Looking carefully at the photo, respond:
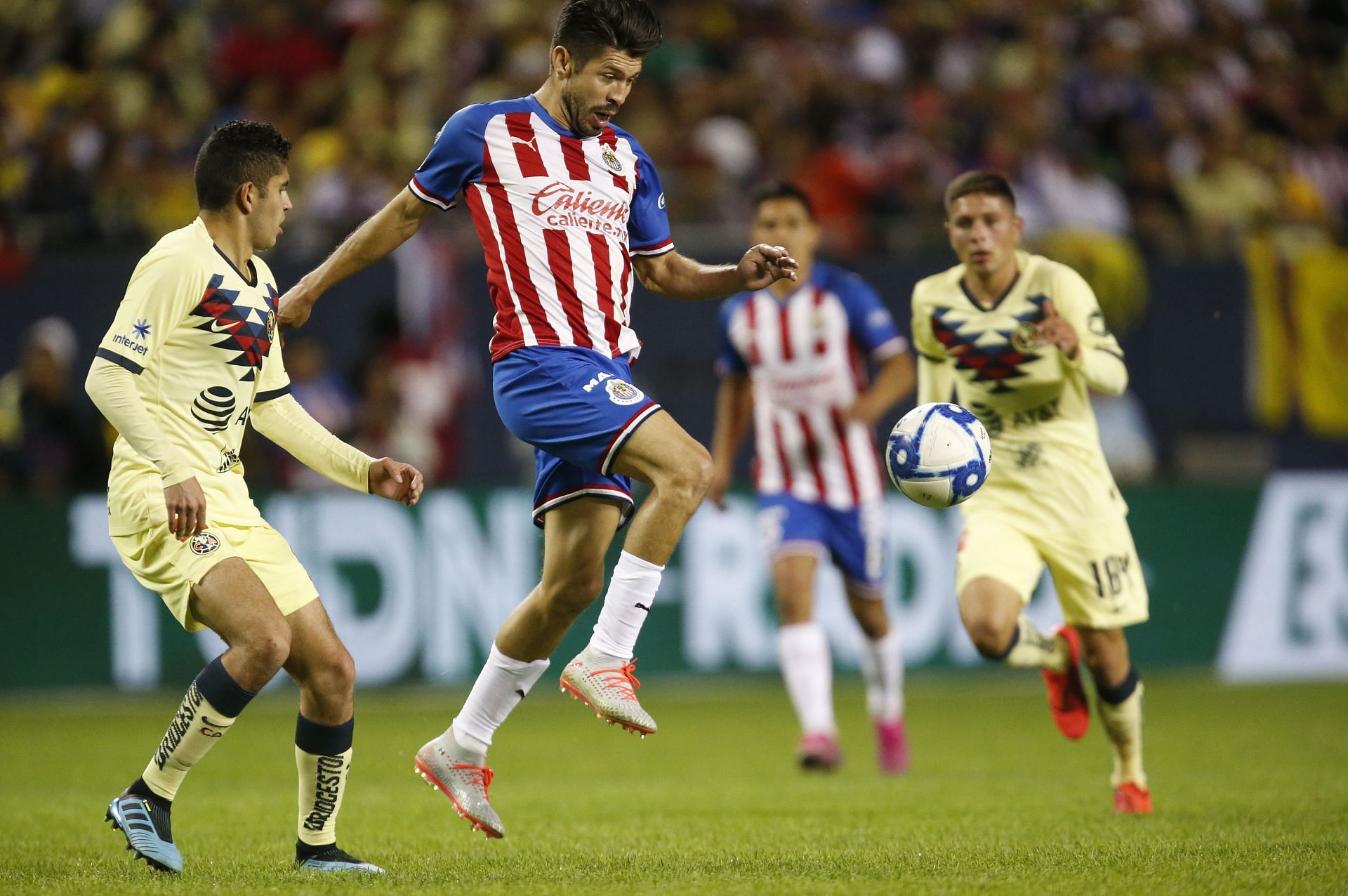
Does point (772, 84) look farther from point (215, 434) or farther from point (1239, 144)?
point (215, 434)

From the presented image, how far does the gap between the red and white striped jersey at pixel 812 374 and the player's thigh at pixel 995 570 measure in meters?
2.00

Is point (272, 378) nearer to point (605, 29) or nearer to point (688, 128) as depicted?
point (605, 29)

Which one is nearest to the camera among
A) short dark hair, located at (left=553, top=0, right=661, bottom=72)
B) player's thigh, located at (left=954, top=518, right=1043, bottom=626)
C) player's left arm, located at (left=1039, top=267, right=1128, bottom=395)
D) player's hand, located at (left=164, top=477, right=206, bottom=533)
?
player's hand, located at (left=164, top=477, right=206, bottom=533)

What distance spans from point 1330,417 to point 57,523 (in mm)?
10115

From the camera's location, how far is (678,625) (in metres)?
12.3

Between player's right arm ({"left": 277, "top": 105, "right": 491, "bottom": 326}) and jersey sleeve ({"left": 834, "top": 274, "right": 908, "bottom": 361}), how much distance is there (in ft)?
12.3

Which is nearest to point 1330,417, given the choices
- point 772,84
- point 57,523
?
point 772,84

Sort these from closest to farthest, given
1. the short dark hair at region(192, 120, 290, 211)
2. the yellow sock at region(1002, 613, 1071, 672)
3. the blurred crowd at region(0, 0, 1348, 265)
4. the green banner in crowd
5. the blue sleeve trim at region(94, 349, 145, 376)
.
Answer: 1. the blue sleeve trim at region(94, 349, 145, 376)
2. the short dark hair at region(192, 120, 290, 211)
3. the yellow sock at region(1002, 613, 1071, 672)
4. the green banner in crowd
5. the blurred crowd at region(0, 0, 1348, 265)

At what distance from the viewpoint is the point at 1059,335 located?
20.4 feet

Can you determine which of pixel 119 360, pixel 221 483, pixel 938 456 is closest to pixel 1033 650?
pixel 938 456

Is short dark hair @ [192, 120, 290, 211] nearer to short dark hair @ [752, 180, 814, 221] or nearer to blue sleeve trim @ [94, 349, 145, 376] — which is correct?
blue sleeve trim @ [94, 349, 145, 376]

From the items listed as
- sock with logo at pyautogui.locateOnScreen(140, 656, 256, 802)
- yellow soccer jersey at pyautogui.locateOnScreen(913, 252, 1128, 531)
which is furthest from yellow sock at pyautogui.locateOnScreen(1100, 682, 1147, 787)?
sock with logo at pyautogui.locateOnScreen(140, 656, 256, 802)

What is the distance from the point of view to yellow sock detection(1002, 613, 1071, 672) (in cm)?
673

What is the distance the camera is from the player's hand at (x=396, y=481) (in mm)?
5242
